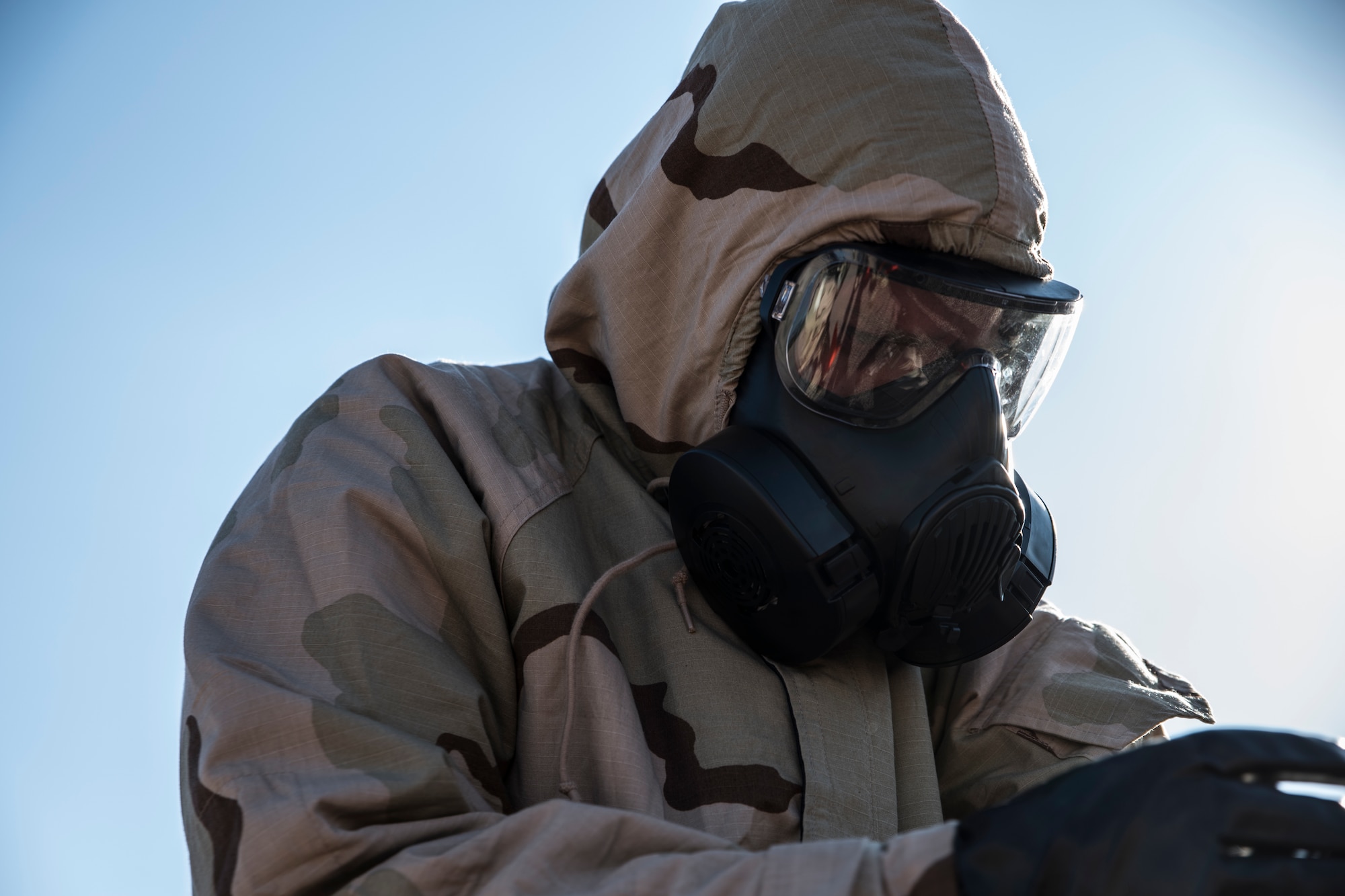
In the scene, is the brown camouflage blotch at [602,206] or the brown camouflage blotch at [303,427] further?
the brown camouflage blotch at [602,206]

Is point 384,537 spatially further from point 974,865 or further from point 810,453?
point 974,865

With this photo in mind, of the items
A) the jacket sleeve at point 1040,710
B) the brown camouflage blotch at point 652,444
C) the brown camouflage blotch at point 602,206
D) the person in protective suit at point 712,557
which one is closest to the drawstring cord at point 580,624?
the person in protective suit at point 712,557

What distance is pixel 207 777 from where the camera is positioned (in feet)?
3.62

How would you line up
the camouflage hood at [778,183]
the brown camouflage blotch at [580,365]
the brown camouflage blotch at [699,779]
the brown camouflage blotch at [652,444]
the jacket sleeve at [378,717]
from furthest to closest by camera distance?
the brown camouflage blotch at [580,365] < the brown camouflage blotch at [652,444] < the camouflage hood at [778,183] < the brown camouflage blotch at [699,779] < the jacket sleeve at [378,717]

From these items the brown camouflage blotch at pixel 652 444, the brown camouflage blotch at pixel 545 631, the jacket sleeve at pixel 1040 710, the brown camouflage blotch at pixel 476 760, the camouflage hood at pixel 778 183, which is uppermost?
the camouflage hood at pixel 778 183

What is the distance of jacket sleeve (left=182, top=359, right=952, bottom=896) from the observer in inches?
40.3

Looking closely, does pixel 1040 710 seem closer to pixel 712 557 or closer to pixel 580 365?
pixel 712 557

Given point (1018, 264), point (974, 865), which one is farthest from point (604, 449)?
point (974, 865)

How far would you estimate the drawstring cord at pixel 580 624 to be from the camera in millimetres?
1362

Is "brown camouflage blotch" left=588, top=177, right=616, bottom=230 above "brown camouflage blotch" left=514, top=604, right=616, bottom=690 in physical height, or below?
above

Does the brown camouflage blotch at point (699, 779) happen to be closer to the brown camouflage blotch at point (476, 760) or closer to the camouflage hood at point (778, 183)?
the brown camouflage blotch at point (476, 760)

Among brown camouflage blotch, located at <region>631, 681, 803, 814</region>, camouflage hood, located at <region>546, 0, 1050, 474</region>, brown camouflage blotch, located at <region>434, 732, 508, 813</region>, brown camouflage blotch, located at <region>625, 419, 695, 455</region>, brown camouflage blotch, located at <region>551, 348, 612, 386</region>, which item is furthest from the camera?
brown camouflage blotch, located at <region>551, 348, 612, 386</region>

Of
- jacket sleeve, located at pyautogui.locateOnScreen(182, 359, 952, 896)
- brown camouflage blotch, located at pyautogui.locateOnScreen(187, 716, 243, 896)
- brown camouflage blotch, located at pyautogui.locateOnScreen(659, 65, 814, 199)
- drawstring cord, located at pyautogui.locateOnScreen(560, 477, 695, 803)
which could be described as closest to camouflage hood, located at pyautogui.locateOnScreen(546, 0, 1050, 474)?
brown camouflage blotch, located at pyautogui.locateOnScreen(659, 65, 814, 199)

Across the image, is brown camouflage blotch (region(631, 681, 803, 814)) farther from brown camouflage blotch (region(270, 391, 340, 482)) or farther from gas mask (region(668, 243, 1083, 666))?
brown camouflage blotch (region(270, 391, 340, 482))
